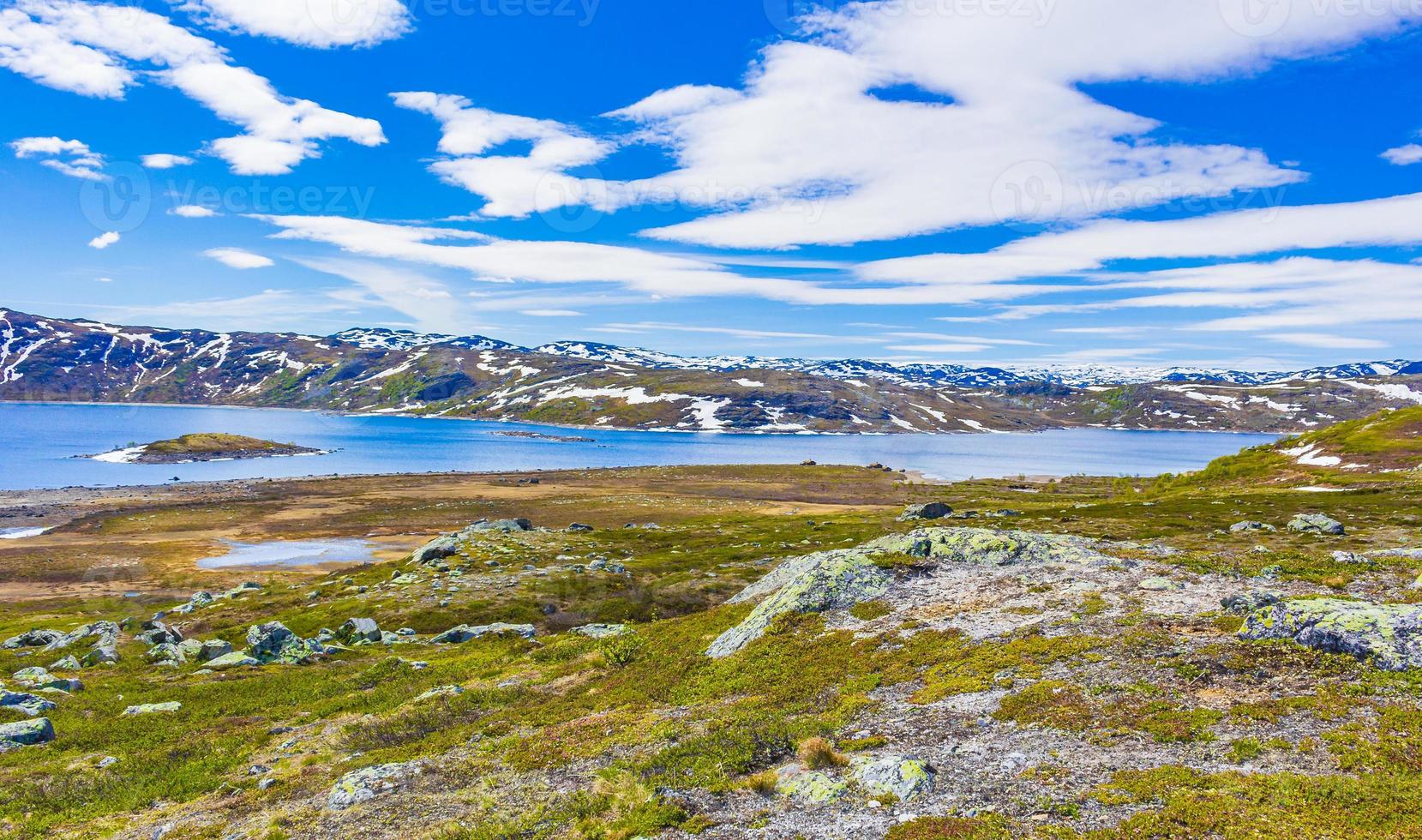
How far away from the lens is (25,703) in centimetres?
2650

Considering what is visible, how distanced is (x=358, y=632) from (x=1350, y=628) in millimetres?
46049

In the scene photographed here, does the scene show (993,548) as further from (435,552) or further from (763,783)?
(435,552)

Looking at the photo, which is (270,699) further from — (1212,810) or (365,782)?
(1212,810)

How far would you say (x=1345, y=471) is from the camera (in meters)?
97.8

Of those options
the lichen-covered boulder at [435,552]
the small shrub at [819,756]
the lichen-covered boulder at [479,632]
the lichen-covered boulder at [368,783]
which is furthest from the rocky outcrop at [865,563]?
the lichen-covered boulder at [435,552]

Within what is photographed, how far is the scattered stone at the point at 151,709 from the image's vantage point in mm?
26484

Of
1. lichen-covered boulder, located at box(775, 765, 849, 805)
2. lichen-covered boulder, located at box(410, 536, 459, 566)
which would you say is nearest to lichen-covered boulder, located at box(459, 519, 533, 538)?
lichen-covered boulder, located at box(410, 536, 459, 566)

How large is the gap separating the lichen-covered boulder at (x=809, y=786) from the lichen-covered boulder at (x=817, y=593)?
10.4 meters

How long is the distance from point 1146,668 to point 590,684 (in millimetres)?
18729

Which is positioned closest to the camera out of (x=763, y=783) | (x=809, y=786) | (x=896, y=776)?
(x=896, y=776)

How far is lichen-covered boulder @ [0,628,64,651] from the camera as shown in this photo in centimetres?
3897

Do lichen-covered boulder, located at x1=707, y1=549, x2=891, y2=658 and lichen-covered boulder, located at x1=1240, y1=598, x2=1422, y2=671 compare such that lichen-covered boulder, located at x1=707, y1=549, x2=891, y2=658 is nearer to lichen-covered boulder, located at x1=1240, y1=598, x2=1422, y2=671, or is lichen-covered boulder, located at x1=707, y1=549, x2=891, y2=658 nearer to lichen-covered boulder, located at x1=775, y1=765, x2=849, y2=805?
lichen-covered boulder, located at x1=775, y1=765, x2=849, y2=805

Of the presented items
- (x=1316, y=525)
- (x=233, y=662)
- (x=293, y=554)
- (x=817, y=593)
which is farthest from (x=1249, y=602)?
(x=293, y=554)

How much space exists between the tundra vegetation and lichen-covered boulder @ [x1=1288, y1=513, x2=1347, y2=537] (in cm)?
179
